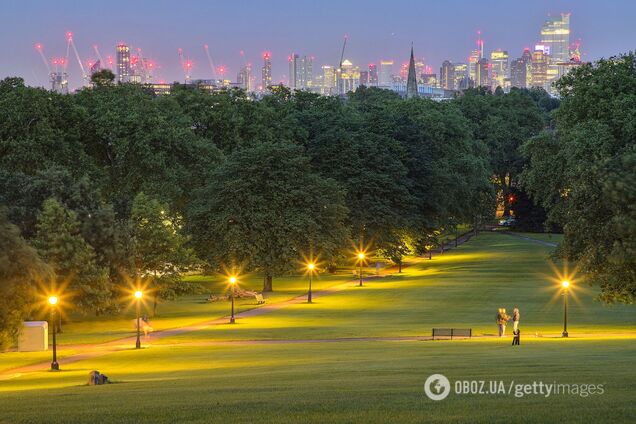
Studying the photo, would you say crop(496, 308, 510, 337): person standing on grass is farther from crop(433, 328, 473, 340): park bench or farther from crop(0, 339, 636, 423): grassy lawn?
crop(0, 339, 636, 423): grassy lawn

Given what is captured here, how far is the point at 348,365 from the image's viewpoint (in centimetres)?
3158

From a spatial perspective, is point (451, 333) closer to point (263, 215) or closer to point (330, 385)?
point (330, 385)

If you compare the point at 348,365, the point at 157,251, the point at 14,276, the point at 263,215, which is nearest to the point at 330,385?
the point at 348,365

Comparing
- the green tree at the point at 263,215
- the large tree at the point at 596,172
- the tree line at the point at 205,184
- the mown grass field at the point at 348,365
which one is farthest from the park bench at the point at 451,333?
the green tree at the point at 263,215

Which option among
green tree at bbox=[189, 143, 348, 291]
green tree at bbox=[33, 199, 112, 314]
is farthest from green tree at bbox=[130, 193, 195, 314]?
green tree at bbox=[189, 143, 348, 291]

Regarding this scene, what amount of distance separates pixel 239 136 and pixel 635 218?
6994cm

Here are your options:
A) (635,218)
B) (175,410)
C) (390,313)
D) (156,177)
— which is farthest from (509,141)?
(175,410)

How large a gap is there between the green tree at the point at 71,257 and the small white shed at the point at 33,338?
8.82 meters

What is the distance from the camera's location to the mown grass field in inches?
774

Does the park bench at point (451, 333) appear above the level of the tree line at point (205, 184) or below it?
below

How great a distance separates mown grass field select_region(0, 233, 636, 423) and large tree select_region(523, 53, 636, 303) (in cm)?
308

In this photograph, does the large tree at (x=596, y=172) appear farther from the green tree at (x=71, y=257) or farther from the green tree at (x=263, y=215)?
the green tree at (x=71, y=257)

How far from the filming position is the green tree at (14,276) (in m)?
38.1

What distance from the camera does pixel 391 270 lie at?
104375mm
